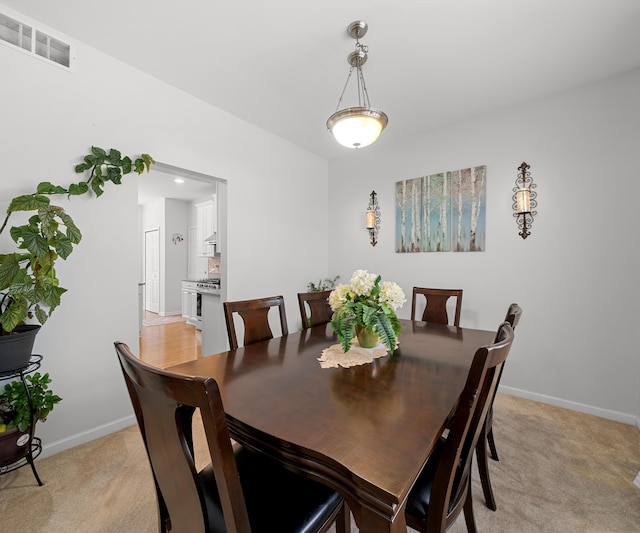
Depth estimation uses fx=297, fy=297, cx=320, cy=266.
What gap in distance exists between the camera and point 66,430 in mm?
2021

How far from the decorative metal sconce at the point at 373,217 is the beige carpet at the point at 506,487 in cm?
240

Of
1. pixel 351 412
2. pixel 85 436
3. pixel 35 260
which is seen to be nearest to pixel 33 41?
pixel 35 260

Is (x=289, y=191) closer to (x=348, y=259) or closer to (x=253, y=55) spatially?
(x=348, y=259)

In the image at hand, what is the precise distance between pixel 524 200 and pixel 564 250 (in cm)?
56

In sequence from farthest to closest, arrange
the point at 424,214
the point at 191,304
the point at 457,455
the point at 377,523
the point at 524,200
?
the point at 191,304 → the point at 424,214 → the point at 524,200 → the point at 457,455 → the point at 377,523

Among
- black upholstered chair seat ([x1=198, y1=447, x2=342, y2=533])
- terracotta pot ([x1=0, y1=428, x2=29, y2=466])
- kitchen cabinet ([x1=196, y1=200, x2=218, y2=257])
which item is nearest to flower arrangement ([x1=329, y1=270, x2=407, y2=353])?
black upholstered chair seat ([x1=198, y1=447, x2=342, y2=533])

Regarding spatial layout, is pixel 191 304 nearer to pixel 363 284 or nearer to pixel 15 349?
pixel 15 349

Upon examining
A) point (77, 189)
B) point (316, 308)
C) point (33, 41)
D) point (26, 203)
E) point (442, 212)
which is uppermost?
point (33, 41)

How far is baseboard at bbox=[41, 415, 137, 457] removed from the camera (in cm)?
195

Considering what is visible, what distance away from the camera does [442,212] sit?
3301 mm

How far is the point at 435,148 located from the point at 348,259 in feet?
5.71

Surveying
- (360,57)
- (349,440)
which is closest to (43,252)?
(349,440)

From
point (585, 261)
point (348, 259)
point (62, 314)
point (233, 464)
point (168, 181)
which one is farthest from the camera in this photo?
point (168, 181)

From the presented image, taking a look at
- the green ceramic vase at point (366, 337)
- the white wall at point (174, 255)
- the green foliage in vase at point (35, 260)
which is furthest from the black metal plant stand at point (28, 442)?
the white wall at point (174, 255)
